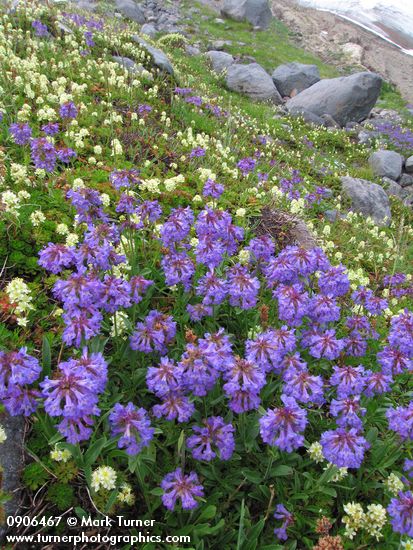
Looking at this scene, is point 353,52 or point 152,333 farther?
point 353,52

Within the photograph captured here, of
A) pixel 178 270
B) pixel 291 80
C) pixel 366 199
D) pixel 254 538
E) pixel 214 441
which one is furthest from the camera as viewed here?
pixel 291 80

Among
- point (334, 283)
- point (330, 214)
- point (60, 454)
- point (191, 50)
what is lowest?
point (191, 50)

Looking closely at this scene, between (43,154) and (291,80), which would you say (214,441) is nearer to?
(43,154)

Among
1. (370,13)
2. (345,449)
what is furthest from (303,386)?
(370,13)

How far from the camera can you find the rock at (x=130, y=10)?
31.3 m

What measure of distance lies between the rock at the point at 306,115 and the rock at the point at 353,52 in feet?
98.8

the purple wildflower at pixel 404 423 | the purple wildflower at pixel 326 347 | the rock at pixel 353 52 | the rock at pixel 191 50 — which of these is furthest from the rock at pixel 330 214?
the rock at pixel 353 52

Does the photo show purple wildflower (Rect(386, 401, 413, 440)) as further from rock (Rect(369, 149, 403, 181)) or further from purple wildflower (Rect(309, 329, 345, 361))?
rock (Rect(369, 149, 403, 181))

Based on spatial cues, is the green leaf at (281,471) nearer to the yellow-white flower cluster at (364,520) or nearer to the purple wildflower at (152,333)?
the yellow-white flower cluster at (364,520)

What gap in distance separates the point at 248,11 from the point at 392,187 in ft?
106

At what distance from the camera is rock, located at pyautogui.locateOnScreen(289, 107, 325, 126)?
22.6m

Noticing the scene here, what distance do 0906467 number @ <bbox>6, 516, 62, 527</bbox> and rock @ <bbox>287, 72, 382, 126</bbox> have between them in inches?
992

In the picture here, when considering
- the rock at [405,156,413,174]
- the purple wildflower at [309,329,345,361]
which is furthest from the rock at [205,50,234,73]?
the purple wildflower at [309,329,345,361]

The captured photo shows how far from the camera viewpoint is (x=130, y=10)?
32406 millimetres
